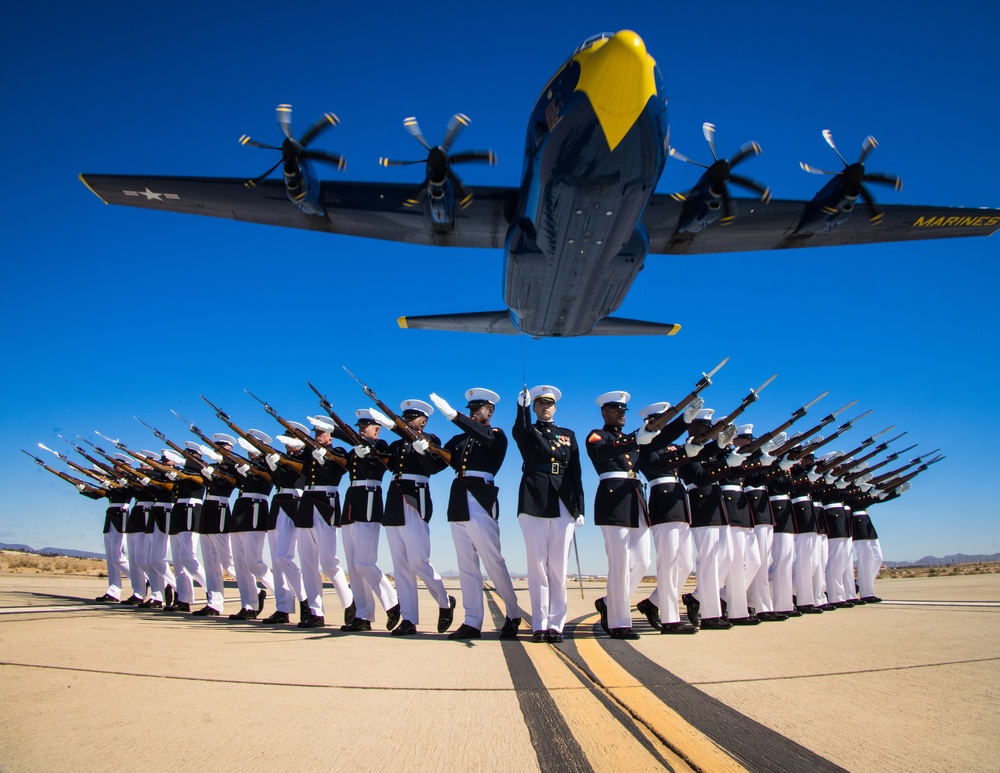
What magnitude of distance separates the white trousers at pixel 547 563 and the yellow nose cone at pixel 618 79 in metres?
5.84

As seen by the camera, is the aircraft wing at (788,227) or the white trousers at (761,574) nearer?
the white trousers at (761,574)

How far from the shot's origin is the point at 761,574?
8305 millimetres

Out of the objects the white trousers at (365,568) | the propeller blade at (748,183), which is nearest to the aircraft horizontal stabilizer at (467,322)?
the propeller blade at (748,183)

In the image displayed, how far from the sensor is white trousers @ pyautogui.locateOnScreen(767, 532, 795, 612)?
8539 millimetres

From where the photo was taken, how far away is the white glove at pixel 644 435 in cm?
627

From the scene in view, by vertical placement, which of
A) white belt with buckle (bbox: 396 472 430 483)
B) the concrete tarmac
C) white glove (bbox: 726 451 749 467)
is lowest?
the concrete tarmac

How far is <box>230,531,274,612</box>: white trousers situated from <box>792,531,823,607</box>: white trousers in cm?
879

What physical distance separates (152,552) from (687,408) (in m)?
11.1

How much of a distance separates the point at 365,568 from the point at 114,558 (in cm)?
843

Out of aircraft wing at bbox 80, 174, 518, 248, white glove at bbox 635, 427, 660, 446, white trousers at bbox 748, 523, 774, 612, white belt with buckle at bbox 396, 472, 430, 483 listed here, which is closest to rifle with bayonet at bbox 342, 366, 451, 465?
white belt with buckle at bbox 396, 472, 430, 483

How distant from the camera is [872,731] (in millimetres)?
2348

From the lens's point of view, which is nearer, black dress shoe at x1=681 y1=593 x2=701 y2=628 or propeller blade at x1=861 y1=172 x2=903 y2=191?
black dress shoe at x1=681 y1=593 x2=701 y2=628

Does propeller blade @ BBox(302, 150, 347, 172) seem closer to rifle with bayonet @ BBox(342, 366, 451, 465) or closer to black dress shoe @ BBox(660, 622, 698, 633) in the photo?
rifle with bayonet @ BBox(342, 366, 451, 465)

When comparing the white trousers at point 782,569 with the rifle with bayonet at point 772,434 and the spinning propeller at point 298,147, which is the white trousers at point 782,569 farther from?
the spinning propeller at point 298,147
